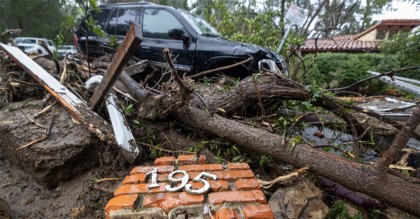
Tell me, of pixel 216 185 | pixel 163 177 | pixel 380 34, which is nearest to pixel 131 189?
pixel 163 177

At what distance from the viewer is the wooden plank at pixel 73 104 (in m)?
→ 2.44

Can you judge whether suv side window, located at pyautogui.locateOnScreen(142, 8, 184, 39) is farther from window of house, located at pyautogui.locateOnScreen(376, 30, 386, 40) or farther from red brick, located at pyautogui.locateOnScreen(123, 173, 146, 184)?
window of house, located at pyautogui.locateOnScreen(376, 30, 386, 40)

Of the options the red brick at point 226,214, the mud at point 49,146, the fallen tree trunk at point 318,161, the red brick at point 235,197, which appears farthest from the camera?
the mud at point 49,146

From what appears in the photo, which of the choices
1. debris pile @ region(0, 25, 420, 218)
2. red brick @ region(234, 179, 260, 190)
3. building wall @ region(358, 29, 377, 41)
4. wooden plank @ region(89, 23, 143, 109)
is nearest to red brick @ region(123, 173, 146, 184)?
red brick @ region(234, 179, 260, 190)

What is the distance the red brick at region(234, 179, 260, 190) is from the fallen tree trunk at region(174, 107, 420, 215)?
0.78 m

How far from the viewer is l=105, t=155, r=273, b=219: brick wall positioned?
120cm

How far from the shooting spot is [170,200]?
124 centimetres

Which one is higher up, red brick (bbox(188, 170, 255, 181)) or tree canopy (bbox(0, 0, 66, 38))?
tree canopy (bbox(0, 0, 66, 38))

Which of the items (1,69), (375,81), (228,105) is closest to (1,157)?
(1,69)

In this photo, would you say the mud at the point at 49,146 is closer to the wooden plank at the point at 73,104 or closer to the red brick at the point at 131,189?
the wooden plank at the point at 73,104

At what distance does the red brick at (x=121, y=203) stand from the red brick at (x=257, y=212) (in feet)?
1.94

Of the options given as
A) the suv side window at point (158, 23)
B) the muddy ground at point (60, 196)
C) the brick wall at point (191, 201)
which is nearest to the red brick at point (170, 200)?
the brick wall at point (191, 201)

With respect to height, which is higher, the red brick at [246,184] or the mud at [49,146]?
the red brick at [246,184]

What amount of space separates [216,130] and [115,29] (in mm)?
4138
